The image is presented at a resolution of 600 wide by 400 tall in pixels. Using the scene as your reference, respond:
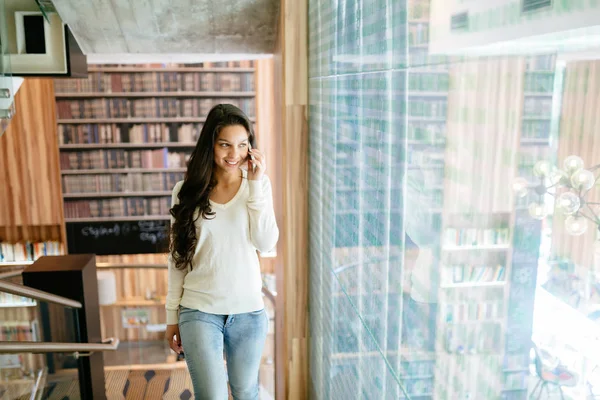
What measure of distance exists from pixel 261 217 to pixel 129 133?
4511 millimetres

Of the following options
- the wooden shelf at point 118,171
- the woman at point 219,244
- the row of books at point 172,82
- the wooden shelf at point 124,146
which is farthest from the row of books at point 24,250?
the woman at point 219,244

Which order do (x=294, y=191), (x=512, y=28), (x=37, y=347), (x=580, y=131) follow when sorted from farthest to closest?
(x=294, y=191), (x=37, y=347), (x=512, y=28), (x=580, y=131)

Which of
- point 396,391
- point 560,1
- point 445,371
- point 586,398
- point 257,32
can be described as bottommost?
point 396,391

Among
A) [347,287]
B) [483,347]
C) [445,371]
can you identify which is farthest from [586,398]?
[347,287]

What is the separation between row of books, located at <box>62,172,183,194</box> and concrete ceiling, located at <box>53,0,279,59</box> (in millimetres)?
3138

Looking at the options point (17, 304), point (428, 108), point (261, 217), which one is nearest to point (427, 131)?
point (428, 108)

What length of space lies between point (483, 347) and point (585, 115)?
0.33 metres

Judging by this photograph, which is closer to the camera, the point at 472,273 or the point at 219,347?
the point at 472,273

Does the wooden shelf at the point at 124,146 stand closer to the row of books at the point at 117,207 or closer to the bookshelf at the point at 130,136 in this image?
the bookshelf at the point at 130,136

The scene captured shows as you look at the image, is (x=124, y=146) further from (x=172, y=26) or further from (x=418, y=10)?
(x=418, y=10)

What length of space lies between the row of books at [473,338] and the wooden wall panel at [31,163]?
18.3 feet

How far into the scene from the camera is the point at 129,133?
5945mm

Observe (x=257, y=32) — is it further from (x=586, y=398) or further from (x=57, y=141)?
(x=57, y=141)

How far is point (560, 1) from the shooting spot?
517 mm
